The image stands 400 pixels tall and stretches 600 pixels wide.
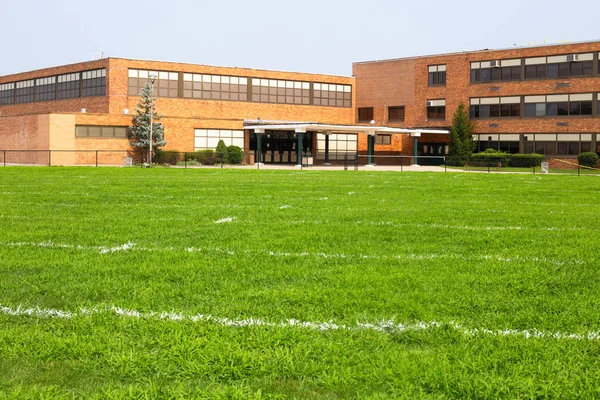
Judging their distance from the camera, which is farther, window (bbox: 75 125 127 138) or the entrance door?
the entrance door

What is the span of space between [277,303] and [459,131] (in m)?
66.0

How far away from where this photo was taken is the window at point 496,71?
67.2 m

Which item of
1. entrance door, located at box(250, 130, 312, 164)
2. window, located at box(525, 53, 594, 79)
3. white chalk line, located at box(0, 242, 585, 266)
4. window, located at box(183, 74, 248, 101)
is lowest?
white chalk line, located at box(0, 242, 585, 266)

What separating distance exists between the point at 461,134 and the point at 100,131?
3542cm

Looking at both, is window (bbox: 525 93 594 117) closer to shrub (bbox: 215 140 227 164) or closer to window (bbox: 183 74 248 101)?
window (bbox: 183 74 248 101)

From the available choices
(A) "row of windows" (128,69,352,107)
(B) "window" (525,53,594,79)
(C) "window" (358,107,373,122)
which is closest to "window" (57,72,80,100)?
(A) "row of windows" (128,69,352,107)

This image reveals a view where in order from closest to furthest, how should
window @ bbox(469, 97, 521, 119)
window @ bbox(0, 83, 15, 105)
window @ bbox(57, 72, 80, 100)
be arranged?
window @ bbox(469, 97, 521, 119) → window @ bbox(57, 72, 80, 100) → window @ bbox(0, 83, 15, 105)

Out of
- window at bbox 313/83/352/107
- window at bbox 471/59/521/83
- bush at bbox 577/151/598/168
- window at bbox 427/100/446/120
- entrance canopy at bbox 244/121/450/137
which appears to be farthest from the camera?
window at bbox 313/83/352/107

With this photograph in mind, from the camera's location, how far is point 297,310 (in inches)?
215

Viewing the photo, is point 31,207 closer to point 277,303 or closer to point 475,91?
point 277,303

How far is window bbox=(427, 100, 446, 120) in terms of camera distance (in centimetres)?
7312

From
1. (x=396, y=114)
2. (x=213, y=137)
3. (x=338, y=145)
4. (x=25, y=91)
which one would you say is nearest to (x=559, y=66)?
(x=396, y=114)

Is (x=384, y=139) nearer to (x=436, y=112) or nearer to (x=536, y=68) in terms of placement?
(x=436, y=112)

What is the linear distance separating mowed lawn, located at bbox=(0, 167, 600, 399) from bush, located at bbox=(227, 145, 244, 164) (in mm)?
50821
